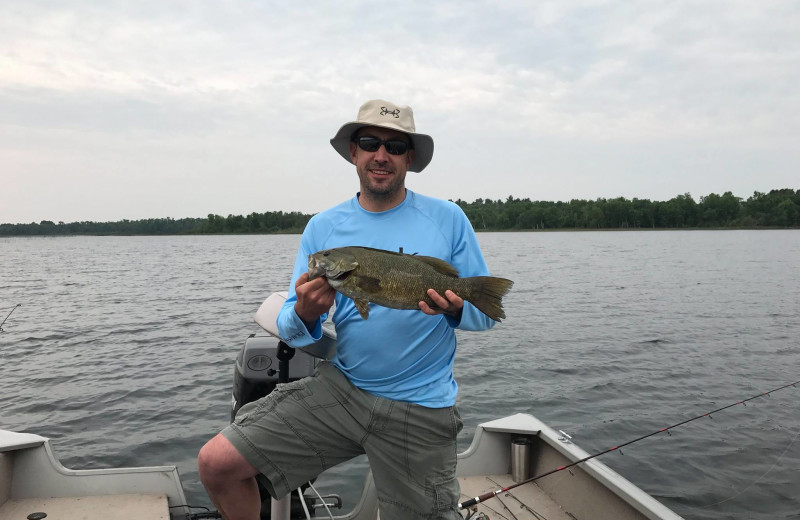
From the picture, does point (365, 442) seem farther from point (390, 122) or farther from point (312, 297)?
point (390, 122)

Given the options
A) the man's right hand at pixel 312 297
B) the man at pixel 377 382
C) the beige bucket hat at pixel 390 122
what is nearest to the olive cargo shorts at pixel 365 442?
the man at pixel 377 382

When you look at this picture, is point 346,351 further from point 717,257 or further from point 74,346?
point 717,257

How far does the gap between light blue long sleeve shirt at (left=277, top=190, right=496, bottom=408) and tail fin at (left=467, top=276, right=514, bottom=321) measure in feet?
0.20

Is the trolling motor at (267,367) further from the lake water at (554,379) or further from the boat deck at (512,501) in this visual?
the lake water at (554,379)

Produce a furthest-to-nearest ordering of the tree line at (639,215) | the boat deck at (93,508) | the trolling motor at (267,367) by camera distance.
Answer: the tree line at (639,215) < the boat deck at (93,508) < the trolling motor at (267,367)

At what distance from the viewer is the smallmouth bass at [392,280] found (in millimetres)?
3172

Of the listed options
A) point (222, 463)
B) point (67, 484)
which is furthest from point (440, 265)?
point (67, 484)

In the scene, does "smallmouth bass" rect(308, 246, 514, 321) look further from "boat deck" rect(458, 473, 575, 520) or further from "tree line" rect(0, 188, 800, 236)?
"tree line" rect(0, 188, 800, 236)

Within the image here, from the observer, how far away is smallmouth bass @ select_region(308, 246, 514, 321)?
125 inches

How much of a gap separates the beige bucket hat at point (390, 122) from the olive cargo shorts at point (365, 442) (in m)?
1.46

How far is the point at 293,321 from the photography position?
3398mm

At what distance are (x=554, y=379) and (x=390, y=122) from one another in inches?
410

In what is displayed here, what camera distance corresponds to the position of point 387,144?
3.56m

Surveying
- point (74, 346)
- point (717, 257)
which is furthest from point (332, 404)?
point (717, 257)
